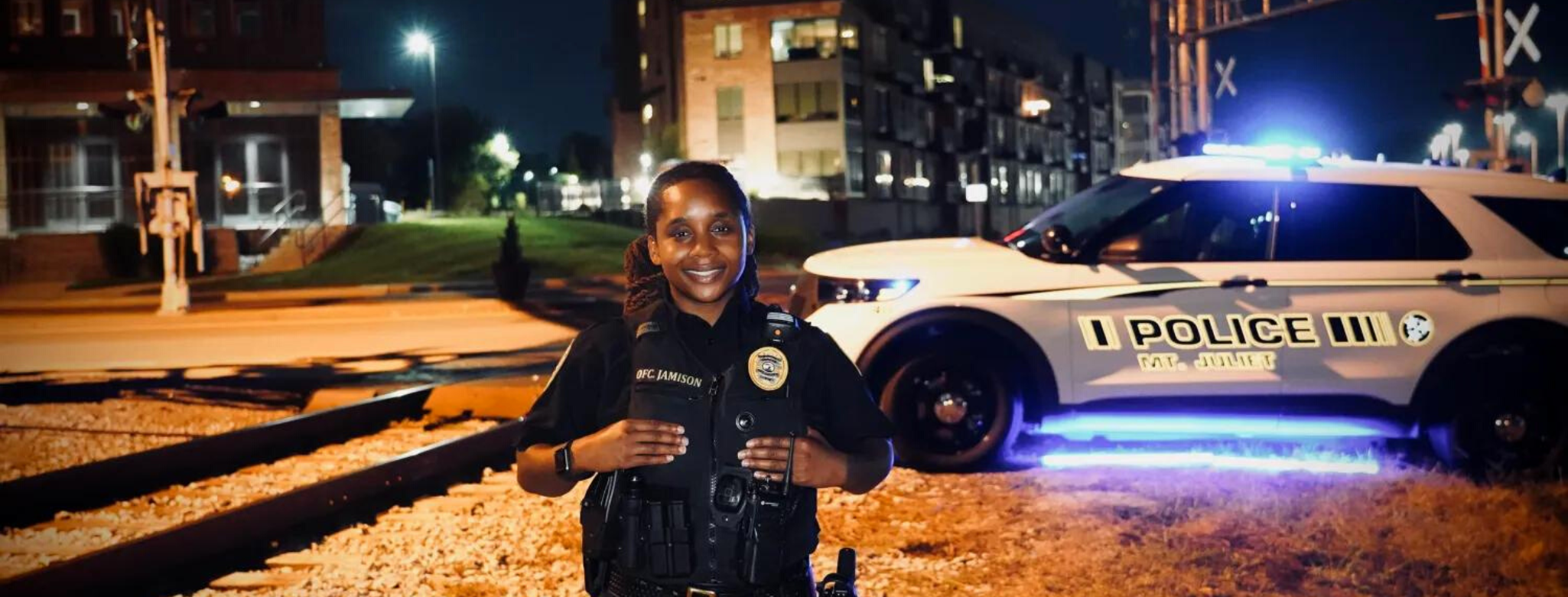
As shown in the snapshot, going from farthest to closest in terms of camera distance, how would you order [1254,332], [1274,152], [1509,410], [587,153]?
[587,153]
[1274,152]
[1254,332]
[1509,410]

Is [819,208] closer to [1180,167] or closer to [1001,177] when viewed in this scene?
[1001,177]

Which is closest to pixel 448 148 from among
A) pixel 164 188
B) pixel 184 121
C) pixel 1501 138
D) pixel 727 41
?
pixel 727 41

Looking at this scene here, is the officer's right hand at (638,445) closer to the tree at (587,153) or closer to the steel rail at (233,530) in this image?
the steel rail at (233,530)

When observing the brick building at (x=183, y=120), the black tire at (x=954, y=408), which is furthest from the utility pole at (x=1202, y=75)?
the brick building at (x=183, y=120)

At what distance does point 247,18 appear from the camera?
1821 inches

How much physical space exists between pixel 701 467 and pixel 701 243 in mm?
427

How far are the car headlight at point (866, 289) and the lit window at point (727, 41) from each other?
5589 cm

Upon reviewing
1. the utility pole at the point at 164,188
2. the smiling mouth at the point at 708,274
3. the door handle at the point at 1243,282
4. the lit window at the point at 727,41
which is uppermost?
the lit window at the point at 727,41

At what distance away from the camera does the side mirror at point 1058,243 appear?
7.73 metres

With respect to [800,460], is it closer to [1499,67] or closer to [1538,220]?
[1538,220]

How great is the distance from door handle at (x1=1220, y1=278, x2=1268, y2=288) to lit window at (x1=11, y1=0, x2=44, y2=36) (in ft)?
150

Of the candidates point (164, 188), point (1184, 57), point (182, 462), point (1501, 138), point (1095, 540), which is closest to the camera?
point (1095, 540)

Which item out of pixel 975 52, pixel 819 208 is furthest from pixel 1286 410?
pixel 975 52

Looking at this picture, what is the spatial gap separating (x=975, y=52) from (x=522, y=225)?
43.7 meters
